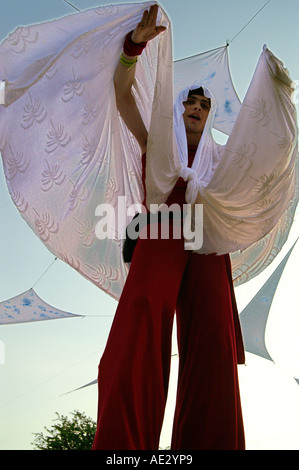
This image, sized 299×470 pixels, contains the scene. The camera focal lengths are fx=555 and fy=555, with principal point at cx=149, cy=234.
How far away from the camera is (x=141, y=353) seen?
1.48m

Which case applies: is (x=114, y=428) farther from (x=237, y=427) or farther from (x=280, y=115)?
(x=280, y=115)

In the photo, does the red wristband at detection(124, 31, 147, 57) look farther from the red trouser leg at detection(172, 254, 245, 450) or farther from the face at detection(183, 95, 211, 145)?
the red trouser leg at detection(172, 254, 245, 450)

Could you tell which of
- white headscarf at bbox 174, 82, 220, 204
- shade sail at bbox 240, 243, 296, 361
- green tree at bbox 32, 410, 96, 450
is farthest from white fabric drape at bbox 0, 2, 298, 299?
green tree at bbox 32, 410, 96, 450

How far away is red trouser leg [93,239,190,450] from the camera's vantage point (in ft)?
4.46

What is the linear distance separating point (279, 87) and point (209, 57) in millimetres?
2869

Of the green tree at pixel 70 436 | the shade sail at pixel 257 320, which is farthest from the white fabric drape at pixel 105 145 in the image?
the green tree at pixel 70 436

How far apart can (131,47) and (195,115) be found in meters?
0.39

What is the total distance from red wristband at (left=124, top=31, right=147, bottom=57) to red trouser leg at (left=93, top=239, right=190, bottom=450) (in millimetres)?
607

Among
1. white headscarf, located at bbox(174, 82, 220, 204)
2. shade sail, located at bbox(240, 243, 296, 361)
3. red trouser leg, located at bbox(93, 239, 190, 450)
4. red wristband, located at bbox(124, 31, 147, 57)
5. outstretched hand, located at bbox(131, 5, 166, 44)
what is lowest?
red trouser leg, located at bbox(93, 239, 190, 450)

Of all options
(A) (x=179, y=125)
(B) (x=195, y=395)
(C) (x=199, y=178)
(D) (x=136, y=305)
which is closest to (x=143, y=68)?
(A) (x=179, y=125)

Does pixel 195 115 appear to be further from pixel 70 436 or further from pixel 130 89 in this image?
pixel 70 436

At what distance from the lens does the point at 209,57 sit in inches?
177

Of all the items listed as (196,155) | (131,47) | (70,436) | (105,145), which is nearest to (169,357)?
(196,155)

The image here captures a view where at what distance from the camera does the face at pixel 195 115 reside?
79.1 inches
